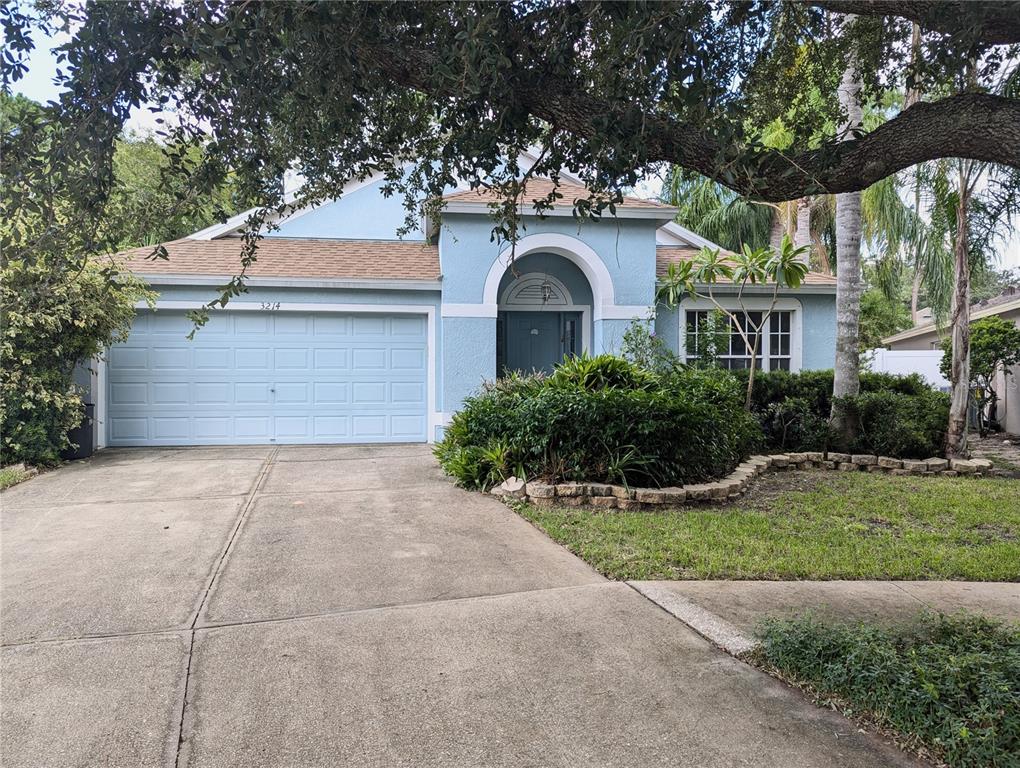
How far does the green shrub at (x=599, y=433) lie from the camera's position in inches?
292

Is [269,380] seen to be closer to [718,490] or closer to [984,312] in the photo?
[718,490]

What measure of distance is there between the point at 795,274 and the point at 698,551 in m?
6.38

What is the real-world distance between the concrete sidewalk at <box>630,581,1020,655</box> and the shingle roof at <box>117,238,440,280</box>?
341 inches

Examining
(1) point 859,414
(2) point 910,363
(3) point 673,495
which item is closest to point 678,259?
(1) point 859,414

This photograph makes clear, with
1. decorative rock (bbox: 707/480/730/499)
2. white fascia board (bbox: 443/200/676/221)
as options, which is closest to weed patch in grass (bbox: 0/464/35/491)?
white fascia board (bbox: 443/200/676/221)

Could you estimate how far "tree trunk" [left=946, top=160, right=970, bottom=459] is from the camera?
963cm

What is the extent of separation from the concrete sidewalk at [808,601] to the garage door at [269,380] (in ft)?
27.3

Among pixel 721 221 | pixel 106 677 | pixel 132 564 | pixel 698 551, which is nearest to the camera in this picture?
pixel 106 677

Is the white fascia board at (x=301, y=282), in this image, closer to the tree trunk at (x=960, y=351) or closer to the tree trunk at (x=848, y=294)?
the tree trunk at (x=848, y=294)

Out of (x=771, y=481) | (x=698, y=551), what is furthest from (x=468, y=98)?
(x=771, y=481)

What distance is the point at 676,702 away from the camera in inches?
120

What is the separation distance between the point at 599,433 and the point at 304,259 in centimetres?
753

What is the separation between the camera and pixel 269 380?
466 inches

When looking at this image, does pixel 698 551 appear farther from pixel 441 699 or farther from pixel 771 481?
pixel 771 481
